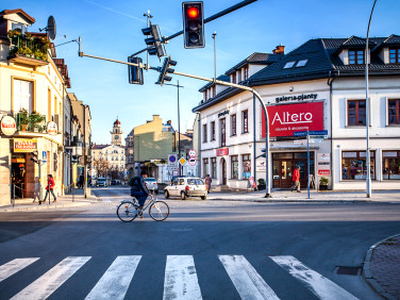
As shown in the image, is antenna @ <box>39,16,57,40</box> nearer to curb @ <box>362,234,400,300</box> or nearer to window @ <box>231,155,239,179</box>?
window @ <box>231,155,239,179</box>

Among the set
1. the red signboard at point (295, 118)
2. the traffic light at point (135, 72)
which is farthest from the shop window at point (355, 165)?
the traffic light at point (135, 72)

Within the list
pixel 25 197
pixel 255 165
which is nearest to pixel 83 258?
pixel 25 197

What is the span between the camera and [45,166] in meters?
25.1

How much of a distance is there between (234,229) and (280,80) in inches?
784

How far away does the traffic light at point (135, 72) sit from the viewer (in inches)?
564

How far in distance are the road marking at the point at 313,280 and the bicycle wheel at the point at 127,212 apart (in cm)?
711

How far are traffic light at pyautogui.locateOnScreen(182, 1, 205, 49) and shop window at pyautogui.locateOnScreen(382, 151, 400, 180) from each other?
23048 mm

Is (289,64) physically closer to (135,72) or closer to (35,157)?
(35,157)

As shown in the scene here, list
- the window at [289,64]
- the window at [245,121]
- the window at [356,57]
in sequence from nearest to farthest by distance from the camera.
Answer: the window at [356,57] → the window at [289,64] → the window at [245,121]

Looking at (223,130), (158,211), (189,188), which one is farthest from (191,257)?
(223,130)

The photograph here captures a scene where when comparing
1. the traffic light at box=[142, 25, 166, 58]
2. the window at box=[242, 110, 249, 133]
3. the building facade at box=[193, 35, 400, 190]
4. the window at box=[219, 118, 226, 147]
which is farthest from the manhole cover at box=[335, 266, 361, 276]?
the window at box=[219, 118, 226, 147]

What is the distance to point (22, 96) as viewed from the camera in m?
23.9

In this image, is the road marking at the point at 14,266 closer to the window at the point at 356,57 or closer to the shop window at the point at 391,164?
the shop window at the point at 391,164

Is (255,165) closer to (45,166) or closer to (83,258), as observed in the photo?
(45,166)
